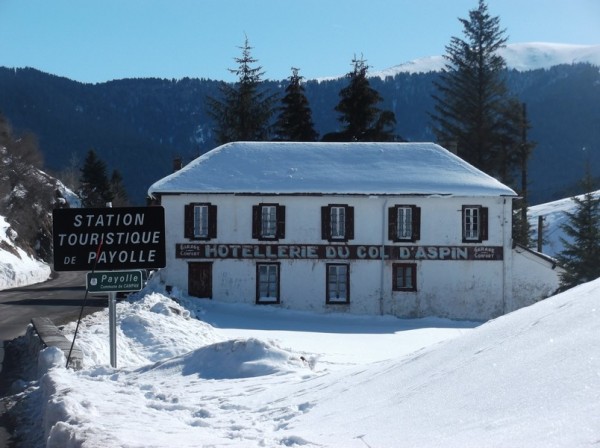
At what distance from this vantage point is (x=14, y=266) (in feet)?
142

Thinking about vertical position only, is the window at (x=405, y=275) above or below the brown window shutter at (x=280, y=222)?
below

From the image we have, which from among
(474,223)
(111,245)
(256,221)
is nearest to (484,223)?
(474,223)

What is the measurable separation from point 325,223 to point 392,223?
8.81 ft

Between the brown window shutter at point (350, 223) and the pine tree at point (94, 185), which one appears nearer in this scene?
the brown window shutter at point (350, 223)

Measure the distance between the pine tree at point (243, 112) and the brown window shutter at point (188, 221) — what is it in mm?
24572

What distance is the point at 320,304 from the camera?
32031 mm

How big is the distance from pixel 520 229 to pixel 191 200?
24.2 m

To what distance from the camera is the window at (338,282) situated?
32.1 metres

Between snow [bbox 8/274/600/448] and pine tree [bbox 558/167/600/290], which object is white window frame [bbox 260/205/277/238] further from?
snow [bbox 8/274/600/448]

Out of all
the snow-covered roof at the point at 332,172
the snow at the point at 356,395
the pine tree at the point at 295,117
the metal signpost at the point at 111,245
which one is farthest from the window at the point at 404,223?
the pine tree at the point at 295,117

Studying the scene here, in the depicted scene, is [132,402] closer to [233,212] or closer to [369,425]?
[369,425]

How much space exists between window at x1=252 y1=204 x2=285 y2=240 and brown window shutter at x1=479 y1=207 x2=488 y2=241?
799cm

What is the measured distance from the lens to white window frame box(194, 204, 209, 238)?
32.3 meters

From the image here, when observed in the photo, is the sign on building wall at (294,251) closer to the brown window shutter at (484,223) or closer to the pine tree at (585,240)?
the brown window shutter at (484,223)
